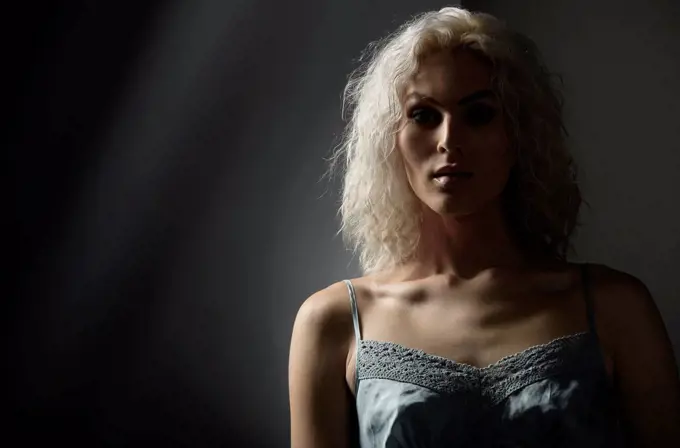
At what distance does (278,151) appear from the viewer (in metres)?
1.46

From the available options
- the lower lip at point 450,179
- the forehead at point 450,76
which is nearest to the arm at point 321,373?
the lower lip at point 450,179

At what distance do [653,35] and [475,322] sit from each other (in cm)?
70

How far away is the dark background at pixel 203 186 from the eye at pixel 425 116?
0.86 feet

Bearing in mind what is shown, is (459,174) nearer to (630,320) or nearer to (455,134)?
(455,134)

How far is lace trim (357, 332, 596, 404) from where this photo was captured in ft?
3.80

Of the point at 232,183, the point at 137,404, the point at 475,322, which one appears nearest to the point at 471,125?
the point at 475,322

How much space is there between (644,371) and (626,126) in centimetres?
53

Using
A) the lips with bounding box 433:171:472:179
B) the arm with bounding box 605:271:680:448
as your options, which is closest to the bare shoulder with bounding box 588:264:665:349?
the arm with bounding box 605:271:680:448

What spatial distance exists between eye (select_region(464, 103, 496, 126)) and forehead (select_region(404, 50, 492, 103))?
0.09 feet

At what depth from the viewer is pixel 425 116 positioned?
4.14ft

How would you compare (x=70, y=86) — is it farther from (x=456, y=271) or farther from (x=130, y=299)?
(x=456, y=271)

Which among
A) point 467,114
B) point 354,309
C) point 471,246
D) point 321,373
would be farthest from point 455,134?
point 321,373

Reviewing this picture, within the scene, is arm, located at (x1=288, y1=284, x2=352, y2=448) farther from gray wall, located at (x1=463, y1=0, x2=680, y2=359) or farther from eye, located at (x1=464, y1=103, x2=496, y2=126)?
gray wall, located at (x1=463, y1=0, x2=680, y2=359)

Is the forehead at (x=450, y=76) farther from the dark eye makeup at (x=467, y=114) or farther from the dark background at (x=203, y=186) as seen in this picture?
the dark background at (x=203, y=186)
